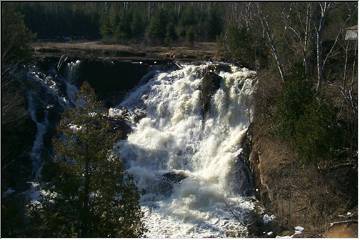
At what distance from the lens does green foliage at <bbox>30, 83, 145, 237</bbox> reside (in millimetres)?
13719

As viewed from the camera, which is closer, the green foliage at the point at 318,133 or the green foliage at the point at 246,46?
the green foliage at the point at 318,133

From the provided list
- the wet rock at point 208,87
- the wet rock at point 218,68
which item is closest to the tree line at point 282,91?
the wet rock at point 218,68

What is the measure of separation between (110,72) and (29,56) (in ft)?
28.6

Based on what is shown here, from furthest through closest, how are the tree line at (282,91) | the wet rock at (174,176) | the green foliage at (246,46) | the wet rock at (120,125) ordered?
1. the green foliage at (246,46)
2. the wet rock at (120,125)
3. the wet rock at (174,176)
4. the tree line at (282,91)

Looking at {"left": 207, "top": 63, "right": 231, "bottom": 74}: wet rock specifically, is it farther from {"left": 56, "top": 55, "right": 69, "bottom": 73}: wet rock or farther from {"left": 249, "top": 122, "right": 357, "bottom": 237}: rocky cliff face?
{"left": 56, "top": 55, "right": 69, "bottom": 73}: wet rock

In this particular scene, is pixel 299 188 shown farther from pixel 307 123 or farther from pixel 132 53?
pixel 132 53

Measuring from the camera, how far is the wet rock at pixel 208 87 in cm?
2723

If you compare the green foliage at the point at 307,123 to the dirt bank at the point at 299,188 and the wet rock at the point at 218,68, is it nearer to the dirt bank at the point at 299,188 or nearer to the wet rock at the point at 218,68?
the dirt bank at the point at 299,188

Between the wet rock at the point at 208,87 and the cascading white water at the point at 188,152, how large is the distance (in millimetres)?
211

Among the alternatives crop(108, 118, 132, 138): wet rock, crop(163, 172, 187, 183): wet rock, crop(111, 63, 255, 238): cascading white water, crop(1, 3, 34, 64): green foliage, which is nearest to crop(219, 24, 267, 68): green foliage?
crop(111, 63, 255, 238): cascading white water

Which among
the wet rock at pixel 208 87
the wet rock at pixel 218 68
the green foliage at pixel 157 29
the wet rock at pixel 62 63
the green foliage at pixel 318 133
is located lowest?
the green foliage at pixel 318 133

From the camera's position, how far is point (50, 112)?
28250 millimetres

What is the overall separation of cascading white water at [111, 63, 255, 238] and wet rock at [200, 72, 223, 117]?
0.69 ft

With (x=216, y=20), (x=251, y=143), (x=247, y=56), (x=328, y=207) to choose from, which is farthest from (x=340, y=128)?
(x=216, y=20)
